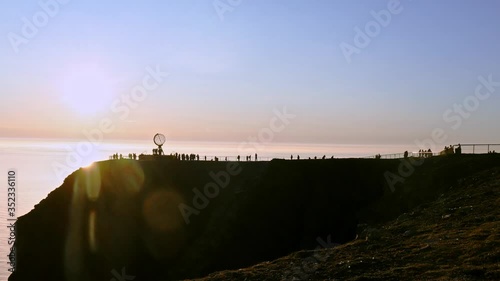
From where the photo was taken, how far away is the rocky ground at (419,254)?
1684cm

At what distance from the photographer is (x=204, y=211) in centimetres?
6191

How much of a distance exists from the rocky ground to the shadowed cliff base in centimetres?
1148

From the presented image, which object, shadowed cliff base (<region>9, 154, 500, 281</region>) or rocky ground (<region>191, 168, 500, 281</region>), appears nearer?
rocky ground (<region>191, 168, 500, 281</region>)

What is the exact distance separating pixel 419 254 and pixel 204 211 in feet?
147

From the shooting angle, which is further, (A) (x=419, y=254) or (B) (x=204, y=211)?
(B) (x=204, y=211)

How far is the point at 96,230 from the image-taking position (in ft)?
220

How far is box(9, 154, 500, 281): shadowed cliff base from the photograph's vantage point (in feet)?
148

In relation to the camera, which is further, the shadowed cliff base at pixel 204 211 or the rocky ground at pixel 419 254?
the shadowed cliff base at pixel 204 211

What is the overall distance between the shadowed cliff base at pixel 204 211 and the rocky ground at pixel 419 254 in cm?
1148

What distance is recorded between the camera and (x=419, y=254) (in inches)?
756

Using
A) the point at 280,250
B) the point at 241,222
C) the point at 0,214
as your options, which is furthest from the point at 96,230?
the point at 0,214

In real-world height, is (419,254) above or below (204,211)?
above

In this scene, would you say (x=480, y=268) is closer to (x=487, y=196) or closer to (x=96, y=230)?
(x=487, y=196)

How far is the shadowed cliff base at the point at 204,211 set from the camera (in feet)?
148
